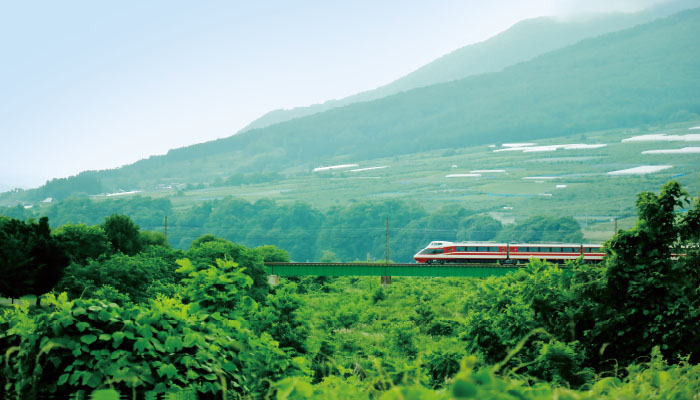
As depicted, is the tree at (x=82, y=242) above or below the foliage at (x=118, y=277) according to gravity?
above

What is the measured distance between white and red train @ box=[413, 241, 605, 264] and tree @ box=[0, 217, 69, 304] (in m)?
35.0

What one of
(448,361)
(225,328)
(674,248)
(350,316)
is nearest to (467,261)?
(350,316)

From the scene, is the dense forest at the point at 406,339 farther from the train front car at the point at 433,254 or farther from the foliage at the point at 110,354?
the train front car at the point at 433,254

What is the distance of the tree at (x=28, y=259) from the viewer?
4384 cm

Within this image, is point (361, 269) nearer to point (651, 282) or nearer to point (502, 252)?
point (502, 252)

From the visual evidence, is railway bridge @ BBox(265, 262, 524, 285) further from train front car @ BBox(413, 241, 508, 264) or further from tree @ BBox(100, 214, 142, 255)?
tree @ BBox(100, 214, 142, 255)

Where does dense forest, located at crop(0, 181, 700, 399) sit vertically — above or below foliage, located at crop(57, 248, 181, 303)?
above

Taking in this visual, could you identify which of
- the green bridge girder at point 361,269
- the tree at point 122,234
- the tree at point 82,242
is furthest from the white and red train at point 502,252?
the tree at point 82,242

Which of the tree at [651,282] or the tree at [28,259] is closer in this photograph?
the tree at [651,282]

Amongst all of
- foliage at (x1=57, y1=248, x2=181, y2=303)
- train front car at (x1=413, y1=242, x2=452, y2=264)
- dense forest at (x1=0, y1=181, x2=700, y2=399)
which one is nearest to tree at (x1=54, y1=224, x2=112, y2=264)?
foliage at (x1=57, y1=248, x2=181, y2=303)

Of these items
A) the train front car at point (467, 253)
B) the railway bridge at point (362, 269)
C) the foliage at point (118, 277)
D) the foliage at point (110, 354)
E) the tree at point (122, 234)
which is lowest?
the railway bridge at point (362, 269)

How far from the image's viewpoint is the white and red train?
62.5 m

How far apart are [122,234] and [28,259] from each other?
22.5 meters

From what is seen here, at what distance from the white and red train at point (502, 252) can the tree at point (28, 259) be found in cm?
3496
